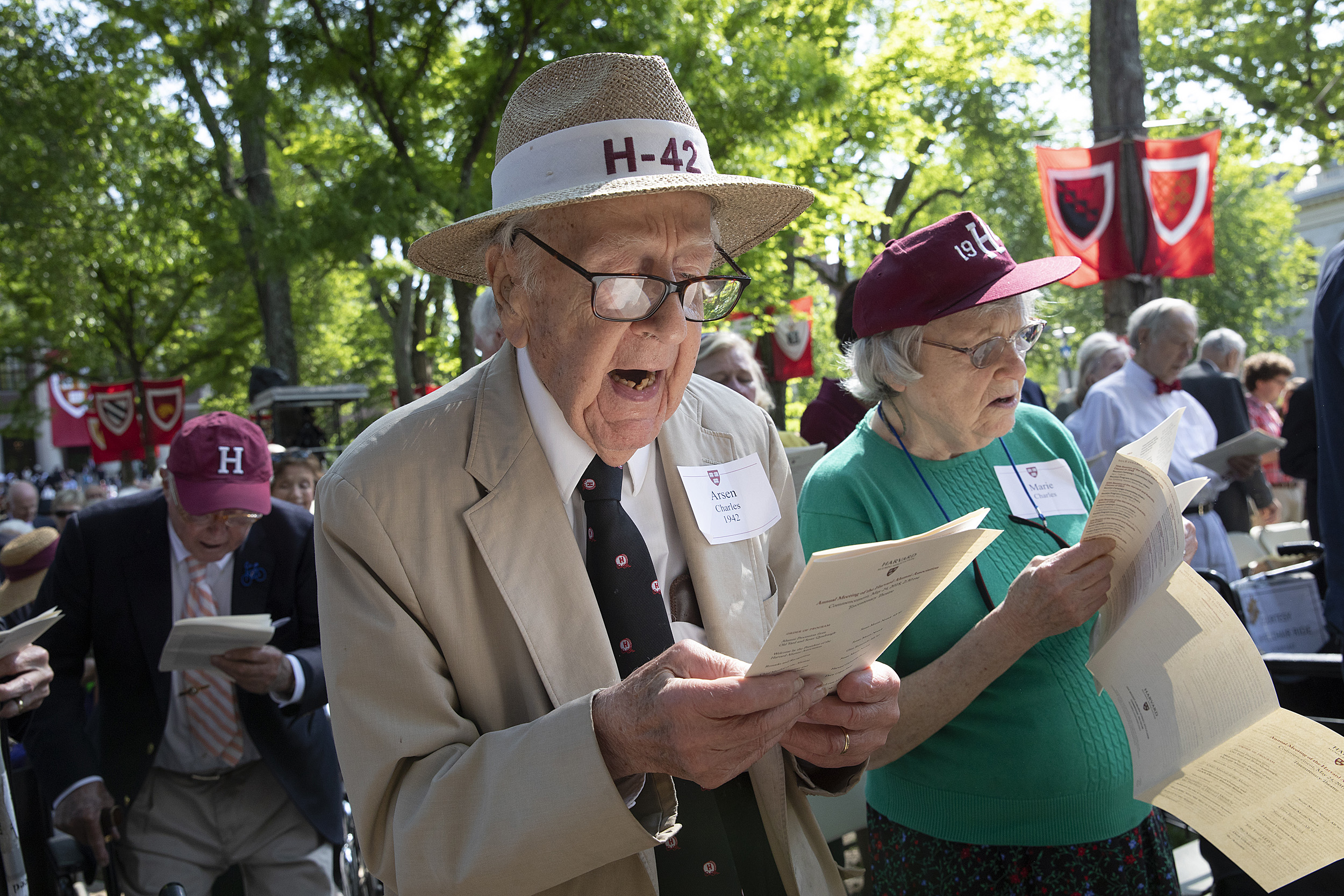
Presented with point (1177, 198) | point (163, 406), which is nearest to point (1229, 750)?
point (1177, 198)

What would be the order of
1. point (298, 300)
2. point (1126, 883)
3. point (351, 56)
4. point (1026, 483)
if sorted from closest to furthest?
point (1126, 883) < point (1026, 483) < point (351, 56) < point (298, 300)

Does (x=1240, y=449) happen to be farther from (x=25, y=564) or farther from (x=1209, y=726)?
(x=25, y=564)

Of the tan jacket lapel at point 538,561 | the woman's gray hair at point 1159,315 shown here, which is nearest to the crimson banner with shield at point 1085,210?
the woman's gray hair at point 1159,315

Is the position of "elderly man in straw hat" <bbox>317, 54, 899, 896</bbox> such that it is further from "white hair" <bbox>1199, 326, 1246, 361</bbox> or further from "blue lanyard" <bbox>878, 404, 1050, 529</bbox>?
"white hair" <bbox>1199, 326, 1246, 361</bbox>

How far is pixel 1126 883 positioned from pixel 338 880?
2.75 metres

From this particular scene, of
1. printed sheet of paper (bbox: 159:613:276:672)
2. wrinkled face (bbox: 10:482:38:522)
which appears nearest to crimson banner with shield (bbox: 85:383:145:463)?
wrinkled face (bbox: 10:482:38:522)

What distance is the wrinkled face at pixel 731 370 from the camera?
5.28 metres

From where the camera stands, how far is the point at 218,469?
3.19 metres

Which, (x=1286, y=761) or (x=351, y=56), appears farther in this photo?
(x=351, y=56)

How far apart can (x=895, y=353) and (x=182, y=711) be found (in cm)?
264

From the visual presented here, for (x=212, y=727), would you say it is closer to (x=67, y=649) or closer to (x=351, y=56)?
(x=67, y=649)

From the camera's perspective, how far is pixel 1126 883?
2084mm

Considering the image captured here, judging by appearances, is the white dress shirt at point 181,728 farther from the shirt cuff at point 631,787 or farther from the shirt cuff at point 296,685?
the shirt cuff at point 631,787

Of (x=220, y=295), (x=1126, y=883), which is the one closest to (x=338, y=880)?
(x=1126, y=883)
